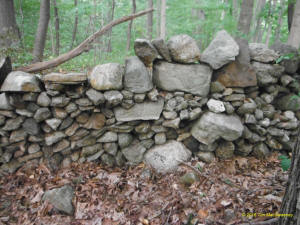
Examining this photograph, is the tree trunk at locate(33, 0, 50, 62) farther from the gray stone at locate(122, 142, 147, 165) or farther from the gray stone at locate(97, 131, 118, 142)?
the gray stone at locate(122, 142, 147, 165)

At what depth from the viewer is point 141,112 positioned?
2861 millimetres

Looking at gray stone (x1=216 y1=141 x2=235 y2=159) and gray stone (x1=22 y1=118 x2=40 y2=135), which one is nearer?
gray stone (x1=22 y1=118 x2=40 y2=135)

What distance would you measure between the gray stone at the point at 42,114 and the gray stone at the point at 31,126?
11 cm

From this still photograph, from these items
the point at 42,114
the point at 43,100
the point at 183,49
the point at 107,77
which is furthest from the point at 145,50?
the point at 42,114

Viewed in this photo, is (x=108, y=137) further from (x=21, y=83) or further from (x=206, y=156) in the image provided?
(x=206, y=156)

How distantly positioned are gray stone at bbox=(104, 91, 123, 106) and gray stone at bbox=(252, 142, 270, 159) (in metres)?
2.50

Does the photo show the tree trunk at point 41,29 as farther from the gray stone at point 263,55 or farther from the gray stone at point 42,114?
the gray stone at point 263,55

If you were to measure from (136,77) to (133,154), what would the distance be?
1.27m

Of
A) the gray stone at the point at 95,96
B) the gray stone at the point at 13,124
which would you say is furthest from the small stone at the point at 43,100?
the gray stone at the point at 95,96

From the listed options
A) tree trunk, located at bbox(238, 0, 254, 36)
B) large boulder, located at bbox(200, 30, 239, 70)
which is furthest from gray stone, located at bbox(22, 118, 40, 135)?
tree trunk, located at bbox(238, 0, 254, 36)

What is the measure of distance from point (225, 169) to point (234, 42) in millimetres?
2045

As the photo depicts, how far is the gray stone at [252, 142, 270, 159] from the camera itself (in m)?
3.14

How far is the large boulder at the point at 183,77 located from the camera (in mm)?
2920

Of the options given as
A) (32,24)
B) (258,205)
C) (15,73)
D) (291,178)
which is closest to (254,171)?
(258,205)
